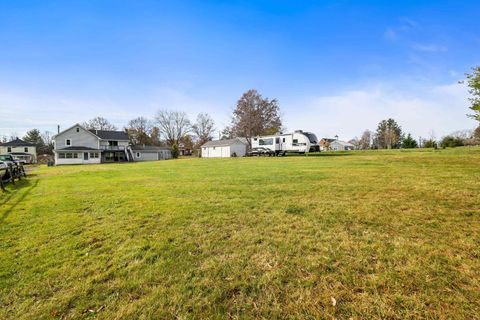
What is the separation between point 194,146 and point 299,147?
43883 mm

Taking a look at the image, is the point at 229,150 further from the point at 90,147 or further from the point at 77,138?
the point at 77,138

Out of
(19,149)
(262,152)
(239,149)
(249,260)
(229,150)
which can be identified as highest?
(19,149)

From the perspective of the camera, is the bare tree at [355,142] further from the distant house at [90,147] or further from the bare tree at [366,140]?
the distant house at [90,147]

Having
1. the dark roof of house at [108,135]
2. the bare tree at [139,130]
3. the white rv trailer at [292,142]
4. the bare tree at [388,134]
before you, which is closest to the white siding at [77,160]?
the dark roof of house at [108,135]

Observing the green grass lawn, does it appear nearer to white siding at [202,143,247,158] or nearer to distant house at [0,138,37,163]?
white siding at [202,143,247,158]

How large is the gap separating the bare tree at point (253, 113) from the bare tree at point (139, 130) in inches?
1265

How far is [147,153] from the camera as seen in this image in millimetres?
47062

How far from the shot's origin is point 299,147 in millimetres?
24938

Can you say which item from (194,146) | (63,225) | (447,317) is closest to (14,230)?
(63,225)

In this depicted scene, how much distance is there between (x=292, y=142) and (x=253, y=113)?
15.1 meters

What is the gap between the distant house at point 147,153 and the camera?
1784 inches

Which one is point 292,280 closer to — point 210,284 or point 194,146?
point 210,284

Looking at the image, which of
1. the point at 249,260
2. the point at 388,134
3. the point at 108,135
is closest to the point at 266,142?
the point at 249,260

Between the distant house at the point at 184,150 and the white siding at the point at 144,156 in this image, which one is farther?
the distant house at the point at 184,150
